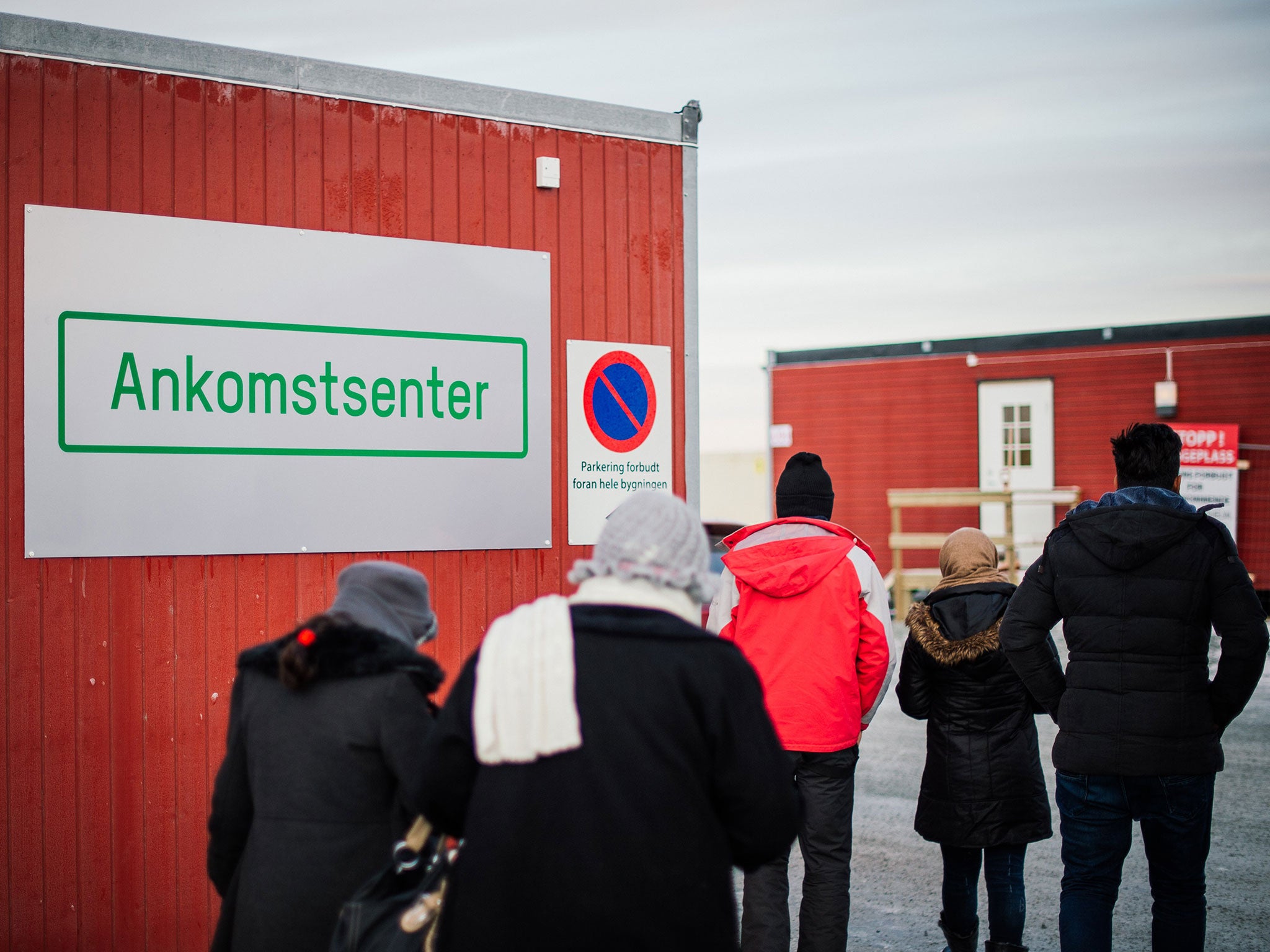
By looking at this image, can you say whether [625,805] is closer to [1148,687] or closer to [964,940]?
[1148,687]

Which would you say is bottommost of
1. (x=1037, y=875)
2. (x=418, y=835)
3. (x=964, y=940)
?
(x=1037, y=875)

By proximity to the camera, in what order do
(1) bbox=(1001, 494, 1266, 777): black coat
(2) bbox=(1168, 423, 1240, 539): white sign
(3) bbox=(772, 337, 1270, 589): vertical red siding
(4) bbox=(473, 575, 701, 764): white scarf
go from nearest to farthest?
(4) bbox=(473, 575, 701, 764): white scarf
(1) bbox=(1001, 494, 1266, 777): black coat
(2) bbox=(1168, 423, 1240, 539): white sign
(3) bbox=(772, 337, 1270, 589): vertical red siding

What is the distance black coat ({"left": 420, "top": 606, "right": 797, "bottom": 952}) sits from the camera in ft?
6.40

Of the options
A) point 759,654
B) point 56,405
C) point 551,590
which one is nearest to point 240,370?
point 56,405

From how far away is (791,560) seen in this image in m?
3.89

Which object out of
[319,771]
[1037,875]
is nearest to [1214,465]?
[1037,875]

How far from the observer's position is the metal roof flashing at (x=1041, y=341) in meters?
15.7

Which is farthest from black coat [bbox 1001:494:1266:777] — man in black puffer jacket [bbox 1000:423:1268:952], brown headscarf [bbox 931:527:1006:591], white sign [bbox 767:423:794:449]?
white sign [bbox 767:423:794:449]

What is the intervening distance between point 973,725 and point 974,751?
10 centimetres

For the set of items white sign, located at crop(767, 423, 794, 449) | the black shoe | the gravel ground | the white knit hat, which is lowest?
the gravel ground

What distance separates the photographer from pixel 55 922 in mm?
3680

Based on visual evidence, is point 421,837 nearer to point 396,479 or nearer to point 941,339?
point 396,479

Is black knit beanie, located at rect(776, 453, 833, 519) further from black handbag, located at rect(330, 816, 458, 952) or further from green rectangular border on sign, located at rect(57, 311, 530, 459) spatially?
black handbag, located at rect(330, 816, 458, 952)

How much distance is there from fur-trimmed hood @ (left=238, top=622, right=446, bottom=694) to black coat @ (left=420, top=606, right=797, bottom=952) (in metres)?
0.44
